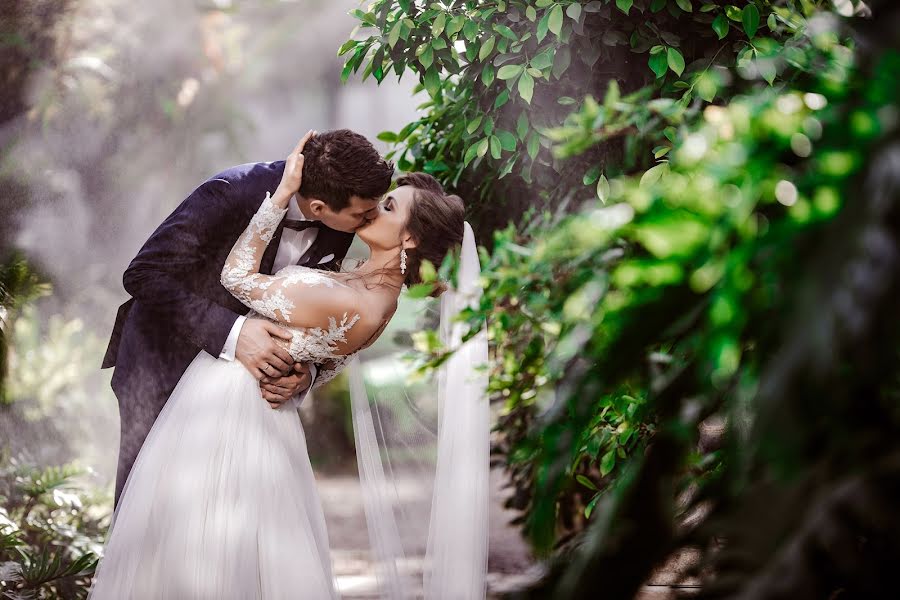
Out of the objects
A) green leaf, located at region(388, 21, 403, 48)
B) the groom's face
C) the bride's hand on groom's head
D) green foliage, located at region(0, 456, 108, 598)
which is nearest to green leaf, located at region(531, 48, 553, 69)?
green leaf, located at region(388, 21, 403, 48)

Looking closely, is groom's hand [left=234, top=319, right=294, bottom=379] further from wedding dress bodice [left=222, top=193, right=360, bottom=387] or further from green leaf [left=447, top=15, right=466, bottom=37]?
green leaf [left=447, top=15, right=466, bottom=37]

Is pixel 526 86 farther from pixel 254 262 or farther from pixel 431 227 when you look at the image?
pixel 254 262

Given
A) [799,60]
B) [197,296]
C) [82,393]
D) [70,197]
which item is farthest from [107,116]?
[799,60]

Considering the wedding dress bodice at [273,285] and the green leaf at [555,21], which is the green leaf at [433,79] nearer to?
the green leaf at [555,21]

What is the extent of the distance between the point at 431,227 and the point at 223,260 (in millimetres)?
559

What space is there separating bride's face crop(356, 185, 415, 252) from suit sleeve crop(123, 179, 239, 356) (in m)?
0.35

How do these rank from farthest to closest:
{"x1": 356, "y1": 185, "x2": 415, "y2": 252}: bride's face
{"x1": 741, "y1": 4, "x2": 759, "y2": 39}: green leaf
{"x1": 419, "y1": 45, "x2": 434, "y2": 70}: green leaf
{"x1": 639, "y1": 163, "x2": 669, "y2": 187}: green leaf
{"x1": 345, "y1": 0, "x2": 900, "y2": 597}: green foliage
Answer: {"x1": 419, "y1": 45, "x2": 434, "y2": 70}: green leaf < {"x1": 356, "y1": 185, "x2": 415, "y2": 252}: bride's face < {"x1": 741, "y1": 4, "x2": 759, "y2": 39}: green leaf < {"x1": 639, "y1": 163, "x2": 669, "y2": 187}: green leaf < {"x1": 345, "y1": 0, "x2": 900, "y2": 597}: green foliage

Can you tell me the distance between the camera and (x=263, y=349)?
210 cm

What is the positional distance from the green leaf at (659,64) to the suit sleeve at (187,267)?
3.62ft

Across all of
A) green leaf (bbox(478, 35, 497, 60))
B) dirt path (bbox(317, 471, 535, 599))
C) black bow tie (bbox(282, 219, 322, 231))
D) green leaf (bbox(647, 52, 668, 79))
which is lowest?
dirt path (bbox(317, 471, 535, 599))

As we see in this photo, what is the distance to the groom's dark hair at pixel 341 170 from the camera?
2041 mm

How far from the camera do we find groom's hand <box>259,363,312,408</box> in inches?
→ 84.1

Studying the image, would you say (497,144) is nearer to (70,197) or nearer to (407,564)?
(407,564)

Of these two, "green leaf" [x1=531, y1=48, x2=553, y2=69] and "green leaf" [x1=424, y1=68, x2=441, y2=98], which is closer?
"green leaf" [x1=531, y1=48, x2=553, y2=69]
